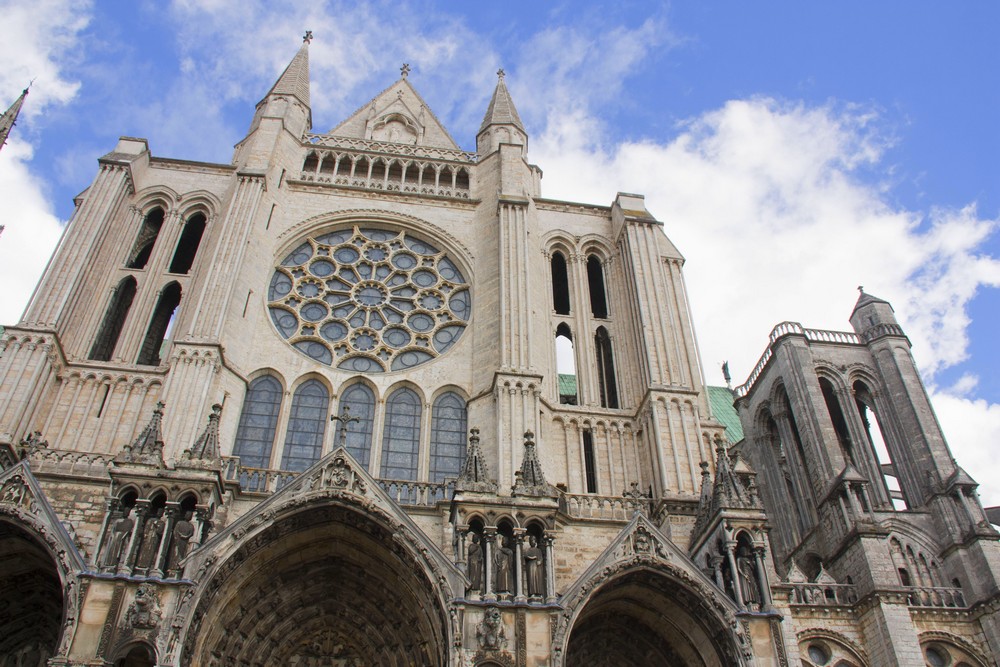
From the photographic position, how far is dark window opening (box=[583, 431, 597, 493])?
53.4ft

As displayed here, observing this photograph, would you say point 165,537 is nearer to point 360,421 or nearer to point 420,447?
point 360,421

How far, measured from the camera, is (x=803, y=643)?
1662cm

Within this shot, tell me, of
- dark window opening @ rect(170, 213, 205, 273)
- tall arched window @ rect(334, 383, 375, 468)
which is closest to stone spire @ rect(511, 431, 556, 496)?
tall arched window @ rect(334, 383, 375, 468)

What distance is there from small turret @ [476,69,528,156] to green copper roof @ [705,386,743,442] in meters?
13.8

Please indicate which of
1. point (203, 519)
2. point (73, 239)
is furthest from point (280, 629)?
point (73, 239)

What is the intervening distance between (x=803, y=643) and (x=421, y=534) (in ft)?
28.8

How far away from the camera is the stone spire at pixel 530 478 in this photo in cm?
1323

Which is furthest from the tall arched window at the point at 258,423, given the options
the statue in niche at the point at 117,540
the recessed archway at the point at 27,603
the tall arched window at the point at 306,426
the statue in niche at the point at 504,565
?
the statue in niche at the point at 504,565

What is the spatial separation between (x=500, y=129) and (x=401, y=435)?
34.3 feet

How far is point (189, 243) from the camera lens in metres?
20.3

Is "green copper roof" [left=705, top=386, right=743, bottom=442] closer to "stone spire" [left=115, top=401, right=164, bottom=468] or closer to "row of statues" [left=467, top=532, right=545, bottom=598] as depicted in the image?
"row of statues" [left=467, top=532, right=545, bottom=598]

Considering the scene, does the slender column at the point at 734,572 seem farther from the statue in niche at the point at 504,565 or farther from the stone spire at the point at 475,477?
the stone spire at the point at 475,477

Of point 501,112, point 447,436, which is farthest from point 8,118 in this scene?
point 447,436

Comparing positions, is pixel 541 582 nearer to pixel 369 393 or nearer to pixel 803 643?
pixel 369 393
